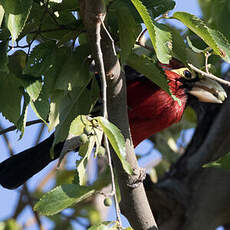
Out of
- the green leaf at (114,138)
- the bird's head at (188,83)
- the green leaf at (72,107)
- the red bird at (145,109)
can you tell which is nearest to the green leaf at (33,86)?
the green leaf at (72,107)

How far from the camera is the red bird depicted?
2828mm

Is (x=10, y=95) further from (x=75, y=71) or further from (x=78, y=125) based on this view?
(x=78, y=125)

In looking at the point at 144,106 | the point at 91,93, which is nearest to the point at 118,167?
the point at 91,93

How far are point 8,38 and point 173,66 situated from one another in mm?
1562

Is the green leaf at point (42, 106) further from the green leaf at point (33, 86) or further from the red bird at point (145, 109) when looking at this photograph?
the red bird at point (145, 109)

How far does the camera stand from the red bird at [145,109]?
283 cm

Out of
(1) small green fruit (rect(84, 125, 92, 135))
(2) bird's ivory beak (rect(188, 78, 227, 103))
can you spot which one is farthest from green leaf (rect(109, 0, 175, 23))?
(2) bird's ivory beak (rect(188, 78, 227, 103))

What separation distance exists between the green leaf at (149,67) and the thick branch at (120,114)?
52mm

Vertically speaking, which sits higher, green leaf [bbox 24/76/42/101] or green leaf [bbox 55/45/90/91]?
green leaf [bbox 24/76/42/101]

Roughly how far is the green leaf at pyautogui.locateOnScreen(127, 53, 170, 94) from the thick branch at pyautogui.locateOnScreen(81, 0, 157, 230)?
0.05 meters

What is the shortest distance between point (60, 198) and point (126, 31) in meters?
0.49

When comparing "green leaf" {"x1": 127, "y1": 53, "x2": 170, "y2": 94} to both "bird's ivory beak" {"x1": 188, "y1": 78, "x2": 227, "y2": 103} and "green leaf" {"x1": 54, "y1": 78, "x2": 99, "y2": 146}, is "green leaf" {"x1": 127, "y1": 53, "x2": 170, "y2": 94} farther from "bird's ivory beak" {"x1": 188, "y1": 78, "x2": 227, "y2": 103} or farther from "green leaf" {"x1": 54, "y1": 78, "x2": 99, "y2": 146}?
"bird's ivory beak" {"x1": 188, "y1": 78, "x2": 227, "y2": 103}

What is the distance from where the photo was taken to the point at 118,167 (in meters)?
1.77

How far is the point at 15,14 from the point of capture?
1.38 m
